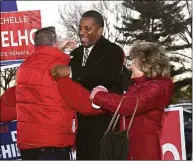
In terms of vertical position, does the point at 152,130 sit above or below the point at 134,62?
below

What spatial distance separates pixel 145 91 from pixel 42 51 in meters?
0.80

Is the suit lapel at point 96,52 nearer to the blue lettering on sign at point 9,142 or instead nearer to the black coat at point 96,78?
the black coat at point 96,78

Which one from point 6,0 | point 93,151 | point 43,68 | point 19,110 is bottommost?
point 93,151

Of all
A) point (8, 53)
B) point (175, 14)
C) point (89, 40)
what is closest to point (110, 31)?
point (175, 14)

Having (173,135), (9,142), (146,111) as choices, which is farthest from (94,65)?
(9,142)

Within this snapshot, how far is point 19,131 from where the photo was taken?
134 inches

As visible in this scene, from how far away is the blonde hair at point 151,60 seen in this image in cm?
320

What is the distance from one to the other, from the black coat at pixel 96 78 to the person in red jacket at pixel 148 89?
161 mm

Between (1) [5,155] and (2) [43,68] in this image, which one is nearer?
(2) [43,68]

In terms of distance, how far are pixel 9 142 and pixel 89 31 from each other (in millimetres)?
3499

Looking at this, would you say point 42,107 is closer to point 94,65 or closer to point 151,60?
point 94,65

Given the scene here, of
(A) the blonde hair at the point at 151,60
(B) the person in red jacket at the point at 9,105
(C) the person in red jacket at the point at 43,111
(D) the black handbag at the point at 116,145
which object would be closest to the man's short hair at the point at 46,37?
(C) the person in red jacket at the point at 43,111

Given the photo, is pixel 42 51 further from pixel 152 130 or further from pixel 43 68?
pixel 152 130

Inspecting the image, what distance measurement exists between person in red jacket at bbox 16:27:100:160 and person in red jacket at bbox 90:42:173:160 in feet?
1.00
